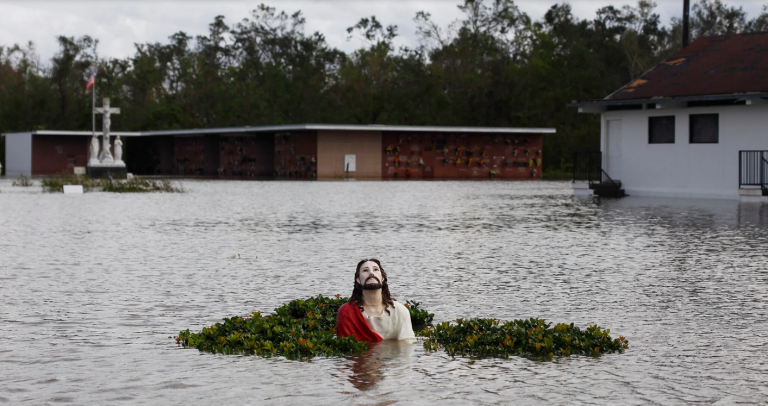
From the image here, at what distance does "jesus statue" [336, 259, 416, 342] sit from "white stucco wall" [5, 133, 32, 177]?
71.7 metres

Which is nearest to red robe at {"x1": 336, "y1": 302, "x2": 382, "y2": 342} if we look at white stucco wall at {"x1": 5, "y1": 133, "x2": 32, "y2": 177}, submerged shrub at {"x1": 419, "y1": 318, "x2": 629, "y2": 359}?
submerged shrub at {"x1": 419, "y1": 318, "x2": 629, "y2": 359}

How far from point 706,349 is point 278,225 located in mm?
14297

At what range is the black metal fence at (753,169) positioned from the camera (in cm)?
3158

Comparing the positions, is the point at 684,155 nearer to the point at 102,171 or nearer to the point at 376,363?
the point at 376,363

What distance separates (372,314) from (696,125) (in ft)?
91.4

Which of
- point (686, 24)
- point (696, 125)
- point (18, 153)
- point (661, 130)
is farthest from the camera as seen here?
point (18, 153)


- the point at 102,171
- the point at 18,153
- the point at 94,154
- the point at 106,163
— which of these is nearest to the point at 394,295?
the point at 102,171

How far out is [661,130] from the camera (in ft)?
113

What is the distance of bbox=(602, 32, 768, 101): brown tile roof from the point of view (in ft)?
106

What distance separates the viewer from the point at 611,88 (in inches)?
3169

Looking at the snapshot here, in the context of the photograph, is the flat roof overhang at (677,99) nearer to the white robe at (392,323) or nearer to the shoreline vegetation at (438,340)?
the shoreline vegetation at (438,340)

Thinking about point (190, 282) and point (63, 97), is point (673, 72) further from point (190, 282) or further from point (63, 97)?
point (63, 97)

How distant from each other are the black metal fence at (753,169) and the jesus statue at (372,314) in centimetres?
2613

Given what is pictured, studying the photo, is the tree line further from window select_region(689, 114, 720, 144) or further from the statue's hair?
the statue's hair
